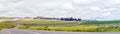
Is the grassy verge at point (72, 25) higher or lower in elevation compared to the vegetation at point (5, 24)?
lower

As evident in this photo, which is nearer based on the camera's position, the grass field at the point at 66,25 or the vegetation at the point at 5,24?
the vegetation at the point at 5,24

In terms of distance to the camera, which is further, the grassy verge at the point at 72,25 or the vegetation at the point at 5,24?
the grassy verge at the point at 72,25

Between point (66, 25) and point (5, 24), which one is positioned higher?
point (5, 24)

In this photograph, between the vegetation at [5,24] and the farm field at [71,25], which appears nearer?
the vegetation at [5,24]

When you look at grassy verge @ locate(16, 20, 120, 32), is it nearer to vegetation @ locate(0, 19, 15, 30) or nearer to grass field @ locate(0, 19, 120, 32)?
grass field @ locate(0, 19, 120, 32)

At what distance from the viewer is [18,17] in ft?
25.7

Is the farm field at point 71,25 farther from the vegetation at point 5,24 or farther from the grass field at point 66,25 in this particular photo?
the vegetation at point 5,24

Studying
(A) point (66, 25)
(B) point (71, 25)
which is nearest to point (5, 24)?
(A) point (66, 25)

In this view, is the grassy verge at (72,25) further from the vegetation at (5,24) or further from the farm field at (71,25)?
the vegetation at (5,24)

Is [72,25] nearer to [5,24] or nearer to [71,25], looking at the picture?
[71,25]

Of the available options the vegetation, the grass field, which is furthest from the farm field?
the vegetation

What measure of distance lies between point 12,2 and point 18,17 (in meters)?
→ 0.43

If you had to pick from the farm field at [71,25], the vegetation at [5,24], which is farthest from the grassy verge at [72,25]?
the vegetation at [5,24]

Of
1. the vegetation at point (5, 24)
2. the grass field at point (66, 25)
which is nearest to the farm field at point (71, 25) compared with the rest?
the grass field at point (66, 25)
